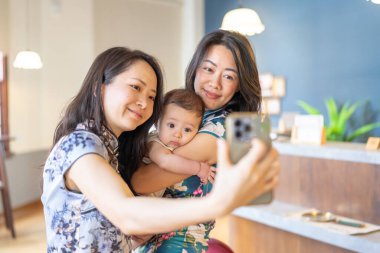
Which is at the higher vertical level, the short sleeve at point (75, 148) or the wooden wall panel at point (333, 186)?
the short sleeve at point (75, 148)

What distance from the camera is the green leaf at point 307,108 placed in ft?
20.2

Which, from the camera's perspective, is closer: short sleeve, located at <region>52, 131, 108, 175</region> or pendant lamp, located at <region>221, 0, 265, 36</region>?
short sleeve, located at <region>52, 131, 108, 175</region>

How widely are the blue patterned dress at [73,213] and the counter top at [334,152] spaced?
194cm

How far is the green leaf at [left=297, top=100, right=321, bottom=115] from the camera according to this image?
242 inches

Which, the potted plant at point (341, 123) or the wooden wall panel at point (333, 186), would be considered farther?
the potted plant at point (341, 123)

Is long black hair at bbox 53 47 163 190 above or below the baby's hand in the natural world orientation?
above

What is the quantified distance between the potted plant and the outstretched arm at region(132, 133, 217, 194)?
4.69 m

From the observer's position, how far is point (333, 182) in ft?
9.64

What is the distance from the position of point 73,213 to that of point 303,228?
1963 mm

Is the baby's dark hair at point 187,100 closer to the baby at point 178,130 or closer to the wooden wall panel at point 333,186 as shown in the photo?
the baby at point 178,130

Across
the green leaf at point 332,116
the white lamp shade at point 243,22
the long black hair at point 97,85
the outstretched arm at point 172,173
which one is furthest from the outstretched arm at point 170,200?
the green leaf at point 332,116

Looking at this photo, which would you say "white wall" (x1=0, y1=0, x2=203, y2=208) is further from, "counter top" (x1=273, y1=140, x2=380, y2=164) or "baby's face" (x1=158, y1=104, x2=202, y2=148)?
"baby's face" (x1=158, y1=104, x2=202, y2=148)

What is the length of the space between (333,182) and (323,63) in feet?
12.2

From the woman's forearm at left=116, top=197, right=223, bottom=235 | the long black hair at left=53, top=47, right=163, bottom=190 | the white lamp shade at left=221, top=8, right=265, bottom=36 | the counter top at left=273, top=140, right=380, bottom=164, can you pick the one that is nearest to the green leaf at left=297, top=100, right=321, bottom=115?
the white lamp shade at left=221, top=8, right=265, bottom=36
